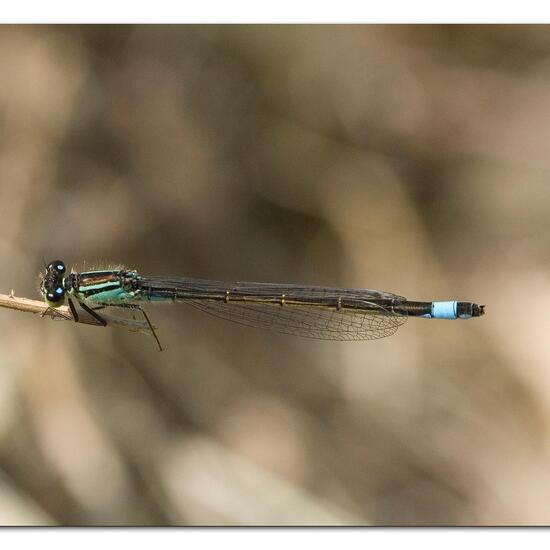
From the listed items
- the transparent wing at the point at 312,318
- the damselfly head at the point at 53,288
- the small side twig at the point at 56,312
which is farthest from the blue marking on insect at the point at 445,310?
the damselfly head at the point at 53,288

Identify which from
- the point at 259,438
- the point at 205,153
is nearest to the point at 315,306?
the point at 259,438

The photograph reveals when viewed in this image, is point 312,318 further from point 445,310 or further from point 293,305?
point 445,310

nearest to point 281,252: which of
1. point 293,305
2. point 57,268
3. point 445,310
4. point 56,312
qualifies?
point 293,305

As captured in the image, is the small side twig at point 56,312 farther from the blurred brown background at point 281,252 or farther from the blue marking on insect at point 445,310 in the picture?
the blue marking on insect at point 445,310
